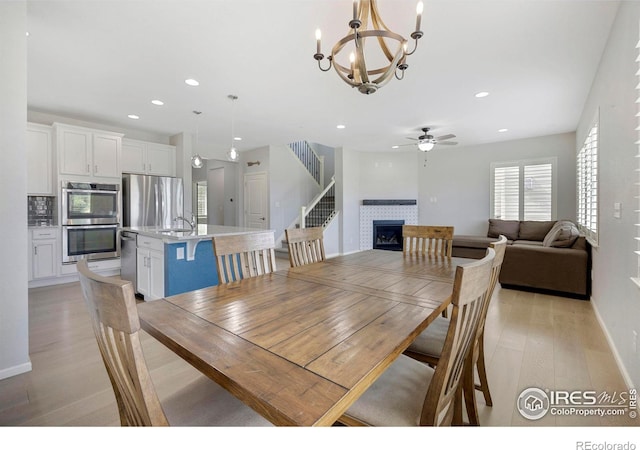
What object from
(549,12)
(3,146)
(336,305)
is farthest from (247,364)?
(549,12)

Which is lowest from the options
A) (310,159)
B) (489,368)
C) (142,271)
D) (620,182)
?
(489,368)

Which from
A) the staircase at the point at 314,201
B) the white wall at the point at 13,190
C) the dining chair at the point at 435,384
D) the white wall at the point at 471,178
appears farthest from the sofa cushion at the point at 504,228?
the white wall at the point at 13,190

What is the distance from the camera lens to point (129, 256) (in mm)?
3793

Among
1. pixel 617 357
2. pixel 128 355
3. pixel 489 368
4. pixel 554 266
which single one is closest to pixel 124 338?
pixel 128 355

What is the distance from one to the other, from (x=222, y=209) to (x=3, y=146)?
20.7ft

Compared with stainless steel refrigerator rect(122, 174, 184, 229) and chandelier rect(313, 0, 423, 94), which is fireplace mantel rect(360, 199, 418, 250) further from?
chandelier rect(313, 0, 423, 94)

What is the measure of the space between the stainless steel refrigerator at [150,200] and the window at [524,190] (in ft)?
21.5

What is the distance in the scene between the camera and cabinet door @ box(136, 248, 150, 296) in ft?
11.1

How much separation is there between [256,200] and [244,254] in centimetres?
554

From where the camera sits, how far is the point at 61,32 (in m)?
2.40

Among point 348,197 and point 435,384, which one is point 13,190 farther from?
point 348,197

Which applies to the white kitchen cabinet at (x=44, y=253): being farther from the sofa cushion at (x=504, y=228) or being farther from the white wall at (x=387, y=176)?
the sofa cushion at (x=504, y=228)

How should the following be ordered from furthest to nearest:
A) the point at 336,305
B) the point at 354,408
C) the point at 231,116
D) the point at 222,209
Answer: the point at 222,209, the point at 231,116, the point at 336,305, the point at 354,408
